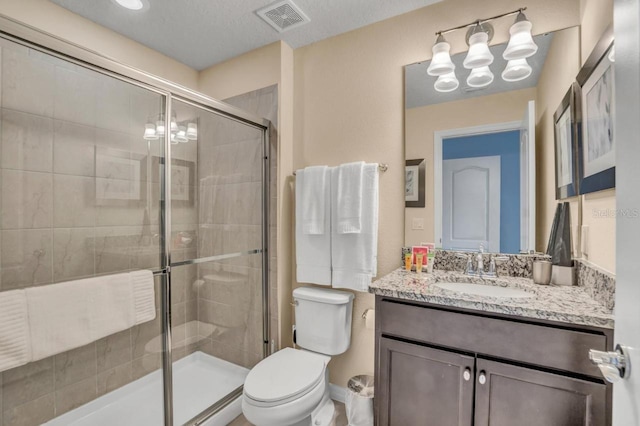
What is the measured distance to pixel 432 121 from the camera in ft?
5.82

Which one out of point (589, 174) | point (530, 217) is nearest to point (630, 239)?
point (589, 174)

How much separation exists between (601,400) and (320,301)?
1291 mm

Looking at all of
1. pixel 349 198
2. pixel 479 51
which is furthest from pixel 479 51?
pixel 349 198

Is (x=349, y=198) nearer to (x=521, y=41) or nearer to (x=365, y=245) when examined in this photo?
(x=365, y=245)

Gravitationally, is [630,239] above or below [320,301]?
above

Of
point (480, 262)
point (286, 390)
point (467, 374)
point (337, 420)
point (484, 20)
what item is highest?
point (484, 20)

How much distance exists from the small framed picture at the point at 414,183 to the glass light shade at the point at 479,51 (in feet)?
1.88

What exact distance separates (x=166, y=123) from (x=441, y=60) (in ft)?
5.14

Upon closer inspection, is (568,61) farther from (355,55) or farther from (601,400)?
(601,400)

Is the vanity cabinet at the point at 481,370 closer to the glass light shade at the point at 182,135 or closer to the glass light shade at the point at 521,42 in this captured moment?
the glass light shade at the point at 521,42

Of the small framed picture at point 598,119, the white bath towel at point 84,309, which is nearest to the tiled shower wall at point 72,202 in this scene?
the white bath towel at point 84,309

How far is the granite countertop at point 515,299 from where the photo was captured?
999 millimetres

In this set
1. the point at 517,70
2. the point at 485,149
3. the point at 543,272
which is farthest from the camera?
the point at 485,149

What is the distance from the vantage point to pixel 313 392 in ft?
4.95
